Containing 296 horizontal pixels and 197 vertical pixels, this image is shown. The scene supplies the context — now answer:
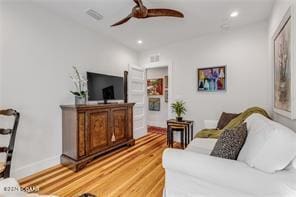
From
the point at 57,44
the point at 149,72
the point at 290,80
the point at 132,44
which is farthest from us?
the point at 149,72

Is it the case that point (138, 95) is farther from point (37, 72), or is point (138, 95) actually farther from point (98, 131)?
point (37, 72)

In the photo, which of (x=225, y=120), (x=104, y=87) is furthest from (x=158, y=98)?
(x=225, y=120)

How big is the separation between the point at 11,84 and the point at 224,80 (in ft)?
12.1

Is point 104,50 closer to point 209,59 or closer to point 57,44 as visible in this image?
point 57,44

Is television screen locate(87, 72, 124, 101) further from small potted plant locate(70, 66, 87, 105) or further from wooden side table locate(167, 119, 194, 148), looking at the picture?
wooden side table locate(167, 119, 194, 148)

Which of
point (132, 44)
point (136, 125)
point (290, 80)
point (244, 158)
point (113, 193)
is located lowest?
point (113, 193)

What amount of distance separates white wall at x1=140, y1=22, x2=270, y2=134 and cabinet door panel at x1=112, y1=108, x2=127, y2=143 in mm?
1366

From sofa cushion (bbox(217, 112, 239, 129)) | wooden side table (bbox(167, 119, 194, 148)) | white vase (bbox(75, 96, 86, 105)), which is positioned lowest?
wooden side table (bbox(167, 119, 194, 148))

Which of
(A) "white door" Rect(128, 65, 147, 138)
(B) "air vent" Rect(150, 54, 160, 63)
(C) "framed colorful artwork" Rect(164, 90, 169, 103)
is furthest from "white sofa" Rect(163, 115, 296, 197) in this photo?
(C) "framed colorful artwork" Rect(164, 90, 169, 103)

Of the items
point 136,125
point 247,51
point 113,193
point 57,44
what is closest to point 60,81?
point 57,44

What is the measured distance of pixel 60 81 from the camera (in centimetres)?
275

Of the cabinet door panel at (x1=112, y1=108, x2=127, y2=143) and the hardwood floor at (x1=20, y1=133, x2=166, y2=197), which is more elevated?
the cabinet door panel at (x1=112, y1=108, x2=127, y2=143)

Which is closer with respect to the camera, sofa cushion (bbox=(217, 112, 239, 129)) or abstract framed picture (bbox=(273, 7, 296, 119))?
abstract framed picture (bbox=(273, 7, 296, 119))

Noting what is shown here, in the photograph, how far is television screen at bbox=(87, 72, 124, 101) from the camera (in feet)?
10.2
